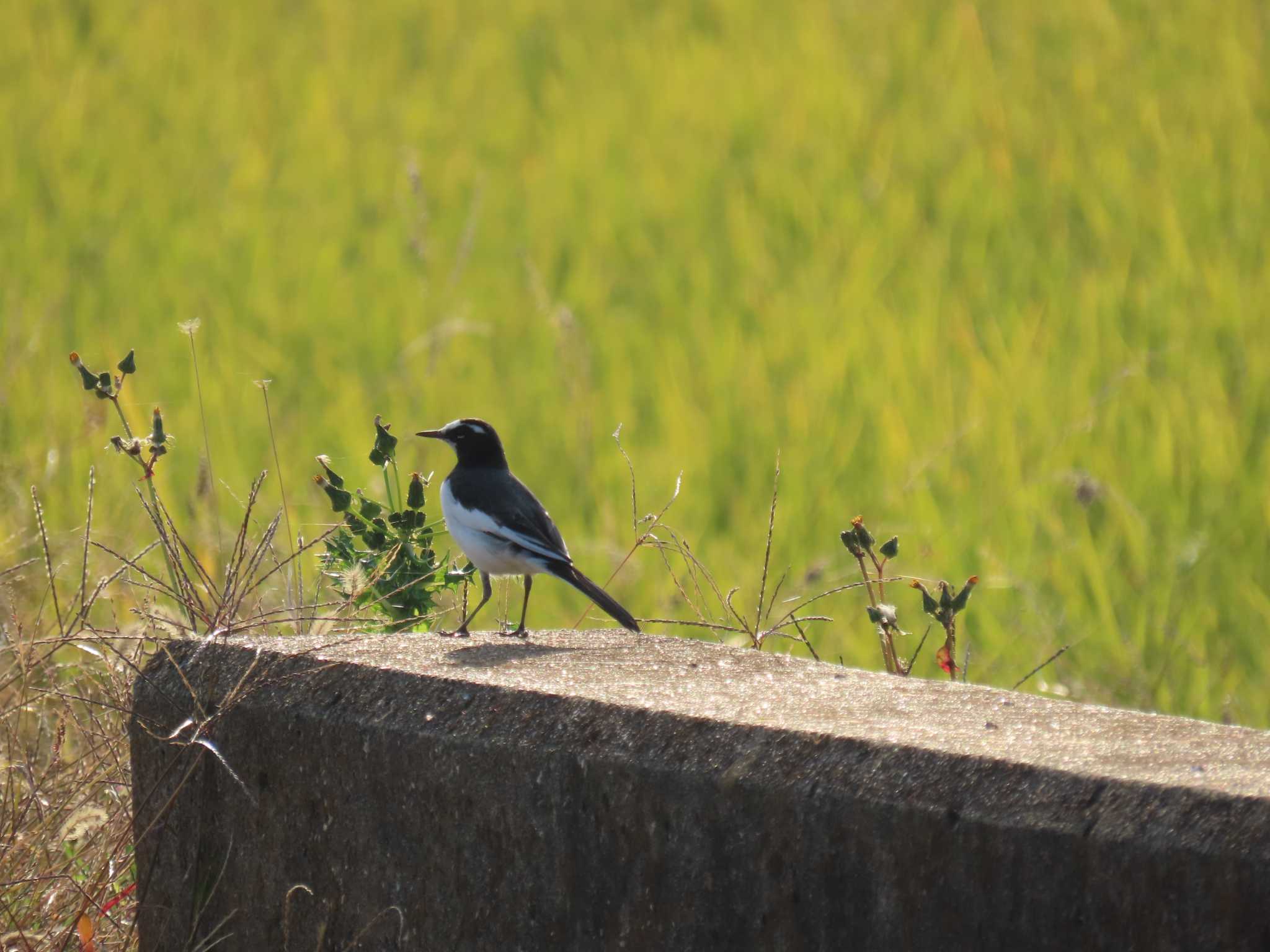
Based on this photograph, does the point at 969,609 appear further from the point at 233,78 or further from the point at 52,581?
the point at 233,78

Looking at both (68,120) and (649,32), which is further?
(649,32)

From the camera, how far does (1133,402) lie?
6383mm

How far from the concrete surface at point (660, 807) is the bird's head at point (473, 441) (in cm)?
92

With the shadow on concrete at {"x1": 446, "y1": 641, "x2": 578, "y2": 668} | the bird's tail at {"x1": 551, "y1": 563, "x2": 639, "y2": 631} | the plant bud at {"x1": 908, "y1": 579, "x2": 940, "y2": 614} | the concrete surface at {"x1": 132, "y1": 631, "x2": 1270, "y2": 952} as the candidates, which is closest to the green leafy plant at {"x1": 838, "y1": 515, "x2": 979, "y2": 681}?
the plant bud at {"x1": 908, "y1": 579, "x2": 940, "y2": 614}

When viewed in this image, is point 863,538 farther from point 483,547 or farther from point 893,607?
point 483,547

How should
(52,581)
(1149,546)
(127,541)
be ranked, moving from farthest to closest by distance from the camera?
1. (1149,546)
2. (127,541)
3. (52,581)

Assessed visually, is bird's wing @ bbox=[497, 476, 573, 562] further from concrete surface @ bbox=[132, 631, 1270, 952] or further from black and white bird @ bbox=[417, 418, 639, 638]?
concrete surface @ bbox=[132, 631, 1270, 952]

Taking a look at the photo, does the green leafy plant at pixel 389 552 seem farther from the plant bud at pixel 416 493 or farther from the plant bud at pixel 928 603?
the plant bud at pixel 928 603

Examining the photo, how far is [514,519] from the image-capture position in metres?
3.69

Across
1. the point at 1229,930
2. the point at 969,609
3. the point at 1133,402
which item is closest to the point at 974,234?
the point at 1133,402

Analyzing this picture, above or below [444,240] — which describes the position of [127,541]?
below

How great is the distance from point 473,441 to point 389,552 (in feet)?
2.02

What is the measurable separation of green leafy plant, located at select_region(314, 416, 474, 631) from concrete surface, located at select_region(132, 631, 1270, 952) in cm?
38

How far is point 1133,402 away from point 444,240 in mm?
3807
